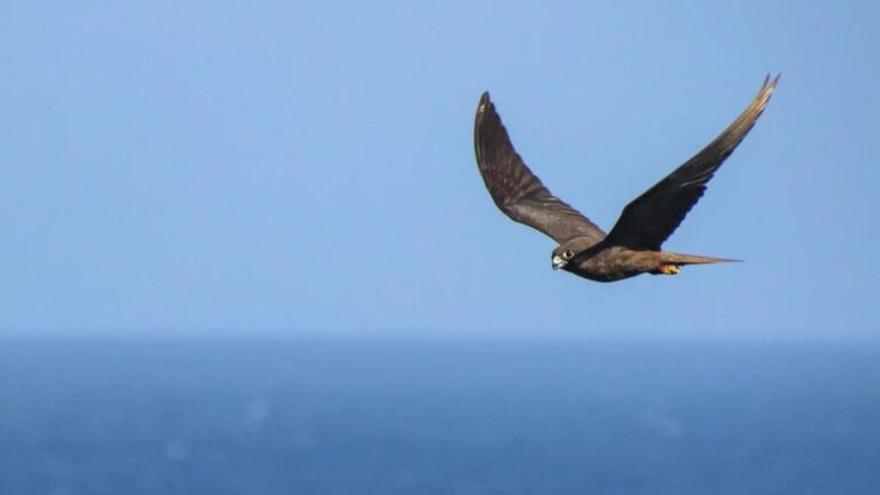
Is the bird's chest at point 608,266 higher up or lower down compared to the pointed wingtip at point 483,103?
lower down

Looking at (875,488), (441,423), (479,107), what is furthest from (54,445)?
(479,107)

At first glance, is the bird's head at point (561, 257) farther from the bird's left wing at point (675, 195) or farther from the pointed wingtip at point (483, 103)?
the pointed wingtip at point (483, 103)

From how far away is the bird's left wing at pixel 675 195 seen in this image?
17.1 m

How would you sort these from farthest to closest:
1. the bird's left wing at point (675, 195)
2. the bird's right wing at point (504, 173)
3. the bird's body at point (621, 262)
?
1. the bird's right wing at point (504, 173)
2. the bird's body at point (621, 262)
3. the bird's left wing at point (675, 195)

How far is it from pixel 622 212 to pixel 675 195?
382mm

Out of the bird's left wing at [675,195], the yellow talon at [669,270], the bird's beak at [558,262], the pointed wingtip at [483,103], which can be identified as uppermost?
the pointed wingtip at [483,103]

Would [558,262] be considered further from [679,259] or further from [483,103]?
[483,103]

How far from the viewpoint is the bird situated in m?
17.2

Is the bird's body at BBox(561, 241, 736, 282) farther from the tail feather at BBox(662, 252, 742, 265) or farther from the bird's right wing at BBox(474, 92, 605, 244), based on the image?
the bird's right wing at BBox(474, 92, 605, 244)

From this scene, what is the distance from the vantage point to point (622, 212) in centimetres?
1761

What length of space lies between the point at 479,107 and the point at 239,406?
172 metres

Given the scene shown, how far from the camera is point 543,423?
18162cm

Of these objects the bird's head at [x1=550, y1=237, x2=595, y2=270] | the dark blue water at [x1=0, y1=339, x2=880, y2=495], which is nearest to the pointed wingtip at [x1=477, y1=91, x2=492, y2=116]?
the bird's head at [x1=550, y1=237, x2=595, y2=270]

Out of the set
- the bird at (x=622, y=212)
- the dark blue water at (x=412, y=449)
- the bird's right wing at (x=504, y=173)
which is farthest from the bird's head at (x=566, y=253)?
the dark blue water at (x=412, y=449)
